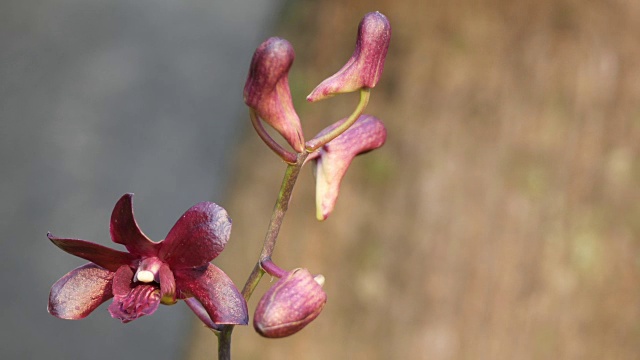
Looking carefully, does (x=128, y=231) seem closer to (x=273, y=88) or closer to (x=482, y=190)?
(x=273, y=88)

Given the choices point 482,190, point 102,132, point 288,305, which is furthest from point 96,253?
point 102,132

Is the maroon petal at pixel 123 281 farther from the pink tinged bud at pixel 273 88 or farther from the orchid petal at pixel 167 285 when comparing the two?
the pink tinged bud at pixel 273 88

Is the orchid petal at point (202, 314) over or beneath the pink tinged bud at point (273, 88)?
beneath

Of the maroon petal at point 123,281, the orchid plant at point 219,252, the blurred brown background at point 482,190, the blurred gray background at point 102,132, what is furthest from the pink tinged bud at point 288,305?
the blurred gray background at point 102,132

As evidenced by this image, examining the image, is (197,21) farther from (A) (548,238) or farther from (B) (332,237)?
(A) (548,238)

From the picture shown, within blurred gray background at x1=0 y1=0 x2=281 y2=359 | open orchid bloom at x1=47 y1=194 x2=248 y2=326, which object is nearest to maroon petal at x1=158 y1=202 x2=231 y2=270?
open orchid bloom at x1=47 y1=194 x2=248 y2=326
